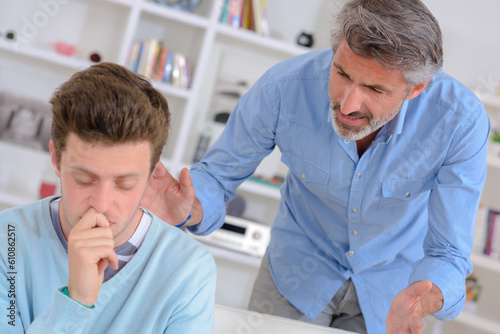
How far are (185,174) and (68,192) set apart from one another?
401mm

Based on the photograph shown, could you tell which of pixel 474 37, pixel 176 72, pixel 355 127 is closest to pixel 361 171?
pixel 355 127

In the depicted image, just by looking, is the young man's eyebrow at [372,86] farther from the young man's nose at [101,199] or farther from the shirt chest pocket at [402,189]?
the young man's nose at [101,199]

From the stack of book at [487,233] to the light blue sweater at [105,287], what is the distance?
256 centimetres

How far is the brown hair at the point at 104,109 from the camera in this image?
3.67 feet

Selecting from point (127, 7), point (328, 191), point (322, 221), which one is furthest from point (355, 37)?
point (127, 7)

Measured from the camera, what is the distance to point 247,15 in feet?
11.1

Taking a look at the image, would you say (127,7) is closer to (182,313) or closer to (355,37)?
(355,37)

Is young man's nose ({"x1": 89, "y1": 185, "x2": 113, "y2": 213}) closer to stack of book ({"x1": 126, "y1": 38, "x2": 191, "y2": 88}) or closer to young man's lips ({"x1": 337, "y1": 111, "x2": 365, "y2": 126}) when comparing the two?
young man's lips ({"x1": 337, "y1": 111, "x2": 365, "y2": 126})

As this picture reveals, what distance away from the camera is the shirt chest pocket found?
5.47 feet

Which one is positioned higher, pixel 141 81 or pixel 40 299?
pixel 141 81

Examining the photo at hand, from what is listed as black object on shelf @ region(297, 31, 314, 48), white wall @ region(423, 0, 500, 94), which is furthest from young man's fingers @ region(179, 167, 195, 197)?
white wall @ region(423, 0, 500, 94)

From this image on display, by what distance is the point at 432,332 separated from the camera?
11.4 feet

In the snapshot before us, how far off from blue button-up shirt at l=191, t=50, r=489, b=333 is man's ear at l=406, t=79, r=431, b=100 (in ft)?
0.28

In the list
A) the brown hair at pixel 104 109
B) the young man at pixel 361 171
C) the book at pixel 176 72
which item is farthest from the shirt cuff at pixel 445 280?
the book at pixel 176 72
